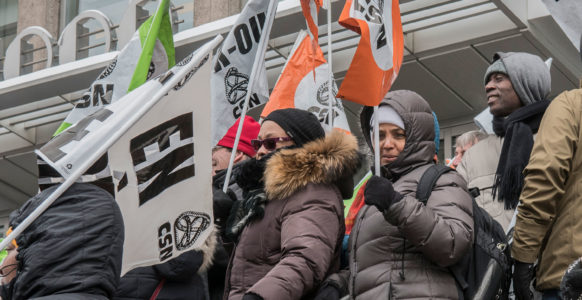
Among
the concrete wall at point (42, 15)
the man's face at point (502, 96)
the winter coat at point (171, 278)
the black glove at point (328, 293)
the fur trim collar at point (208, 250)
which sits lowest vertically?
the black glove at point (328, 293)

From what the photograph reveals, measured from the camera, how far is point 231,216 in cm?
593

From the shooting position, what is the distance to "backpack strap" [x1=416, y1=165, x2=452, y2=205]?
17.3ft

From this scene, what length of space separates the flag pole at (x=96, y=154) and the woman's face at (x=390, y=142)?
913 millimetres

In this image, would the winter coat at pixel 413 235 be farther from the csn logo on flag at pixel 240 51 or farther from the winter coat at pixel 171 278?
the csn logo on flag at pixel 240 51

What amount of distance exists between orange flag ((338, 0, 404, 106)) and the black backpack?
61 cm

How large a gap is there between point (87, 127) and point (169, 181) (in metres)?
0.49

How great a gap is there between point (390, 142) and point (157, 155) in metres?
1.13

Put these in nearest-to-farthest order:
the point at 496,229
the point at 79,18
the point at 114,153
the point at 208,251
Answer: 1. the point at 114,153
2. the point at 496,229
3. the point at 208,251
4. the point at 79,18

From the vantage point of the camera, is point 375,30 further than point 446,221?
Yes

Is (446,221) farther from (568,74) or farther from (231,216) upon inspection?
(568,74)

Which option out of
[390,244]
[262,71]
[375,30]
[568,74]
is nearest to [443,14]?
[568,74]

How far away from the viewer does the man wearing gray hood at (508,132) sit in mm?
5926

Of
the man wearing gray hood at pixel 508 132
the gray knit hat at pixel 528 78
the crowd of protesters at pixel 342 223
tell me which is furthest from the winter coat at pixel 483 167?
the gray knit hat at pixel 528 78

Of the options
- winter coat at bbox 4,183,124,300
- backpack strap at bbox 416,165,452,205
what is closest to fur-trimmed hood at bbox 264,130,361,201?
backpack strap at bbox 416,165,452,205
